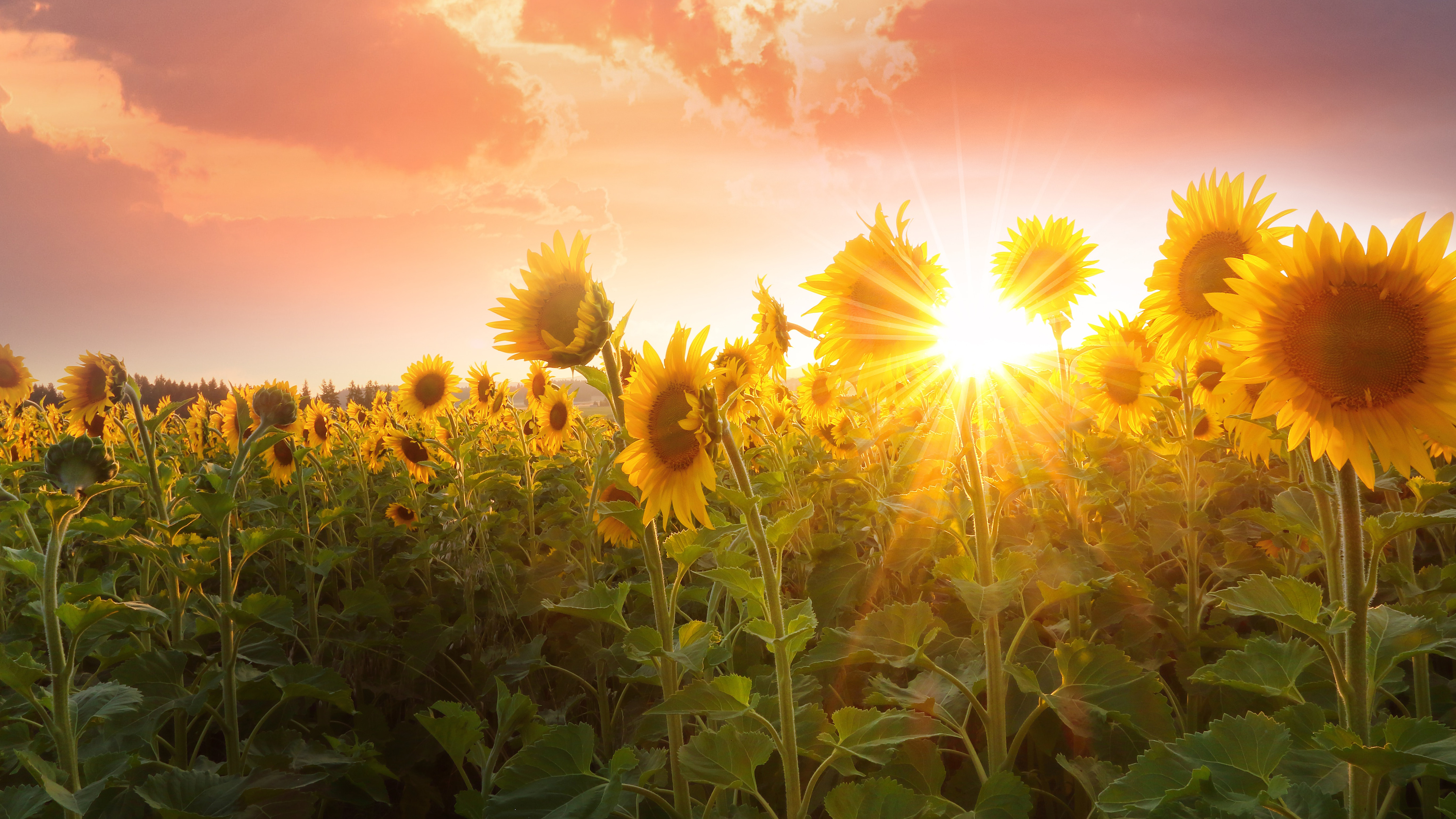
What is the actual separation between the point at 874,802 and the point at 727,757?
41 centimetres

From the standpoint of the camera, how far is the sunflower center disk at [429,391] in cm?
904

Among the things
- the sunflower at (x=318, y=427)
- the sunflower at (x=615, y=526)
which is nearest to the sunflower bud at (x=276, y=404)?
the sunflower at (x=615, y=526)

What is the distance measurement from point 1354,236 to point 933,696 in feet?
5.83

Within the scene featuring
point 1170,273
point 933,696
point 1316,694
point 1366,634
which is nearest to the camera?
point 1366,634

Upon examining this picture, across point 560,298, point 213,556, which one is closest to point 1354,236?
point 560,298

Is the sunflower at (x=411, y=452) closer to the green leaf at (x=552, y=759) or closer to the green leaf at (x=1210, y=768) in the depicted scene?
the green leaf at (x=552, y=759)

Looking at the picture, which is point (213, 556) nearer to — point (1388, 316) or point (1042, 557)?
point (1042, 557)

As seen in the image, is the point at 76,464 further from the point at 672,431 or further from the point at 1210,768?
the point at 1210,768

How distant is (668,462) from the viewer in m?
2.26

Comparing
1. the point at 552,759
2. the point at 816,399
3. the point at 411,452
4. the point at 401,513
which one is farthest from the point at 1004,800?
the point at 411,452

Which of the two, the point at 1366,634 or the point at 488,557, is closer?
the point at 1366,634

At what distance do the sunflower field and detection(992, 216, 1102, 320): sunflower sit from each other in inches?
1.1

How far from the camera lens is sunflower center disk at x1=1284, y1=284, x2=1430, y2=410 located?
5.83 feet

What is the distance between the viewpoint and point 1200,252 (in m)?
2.87
